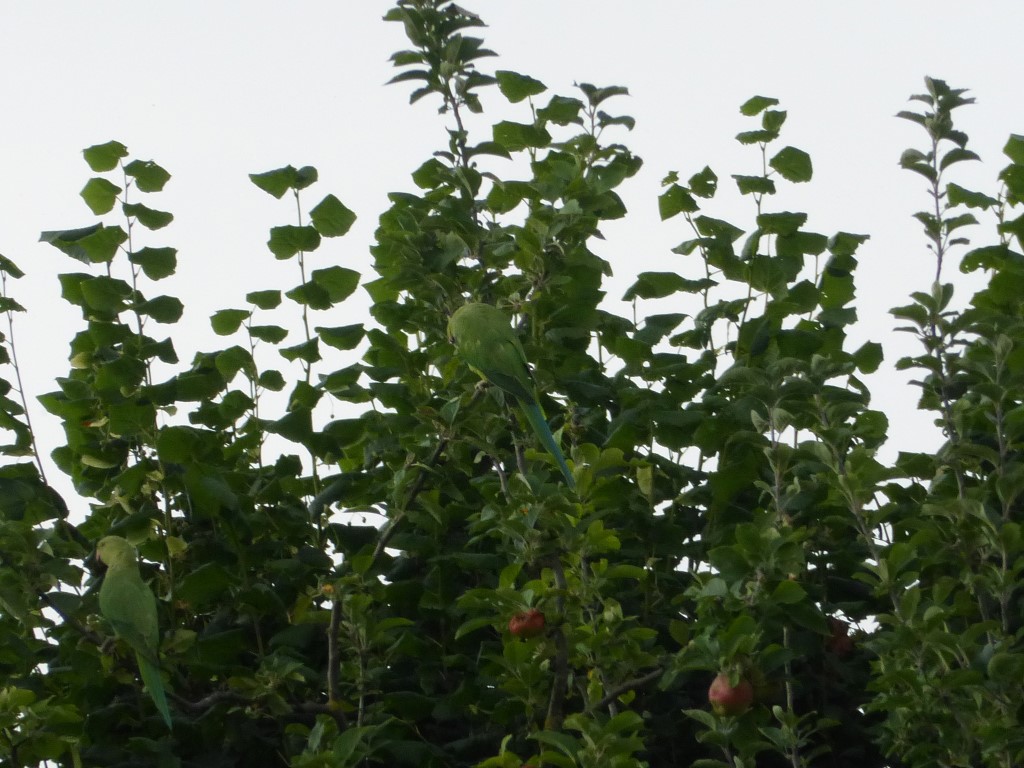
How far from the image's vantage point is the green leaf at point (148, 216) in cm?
411

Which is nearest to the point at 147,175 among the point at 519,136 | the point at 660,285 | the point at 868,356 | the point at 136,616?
the point at 519,136

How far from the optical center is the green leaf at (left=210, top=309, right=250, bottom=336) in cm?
417

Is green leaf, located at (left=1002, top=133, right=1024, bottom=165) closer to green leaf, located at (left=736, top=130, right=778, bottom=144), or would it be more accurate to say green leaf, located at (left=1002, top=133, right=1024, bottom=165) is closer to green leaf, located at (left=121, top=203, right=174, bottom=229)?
green leaf, located at (left=736, top=130, right=778, bottom=144)

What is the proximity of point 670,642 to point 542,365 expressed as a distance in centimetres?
89

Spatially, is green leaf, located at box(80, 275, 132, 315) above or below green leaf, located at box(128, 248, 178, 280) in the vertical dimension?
below

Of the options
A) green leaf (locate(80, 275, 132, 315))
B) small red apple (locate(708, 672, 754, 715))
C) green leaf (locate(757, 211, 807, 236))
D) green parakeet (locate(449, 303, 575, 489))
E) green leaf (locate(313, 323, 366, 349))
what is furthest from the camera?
green leaf (locate(757, 211, 807, 236))

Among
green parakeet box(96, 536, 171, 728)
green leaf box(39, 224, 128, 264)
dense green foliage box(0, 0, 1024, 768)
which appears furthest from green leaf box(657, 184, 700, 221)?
green parakeet box(96, 536, 171, 728)

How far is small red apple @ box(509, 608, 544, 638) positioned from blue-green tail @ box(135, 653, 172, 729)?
94 cm

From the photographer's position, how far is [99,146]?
4098 millimetres

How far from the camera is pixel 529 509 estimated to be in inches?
124

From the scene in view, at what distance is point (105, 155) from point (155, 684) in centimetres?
165

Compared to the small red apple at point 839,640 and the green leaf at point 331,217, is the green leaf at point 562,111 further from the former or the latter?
the small red apple at point 839,640

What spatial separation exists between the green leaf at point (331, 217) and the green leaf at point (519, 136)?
55cm

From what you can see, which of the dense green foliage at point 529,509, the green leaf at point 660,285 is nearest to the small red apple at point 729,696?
the dense green foliage at point 529,509
